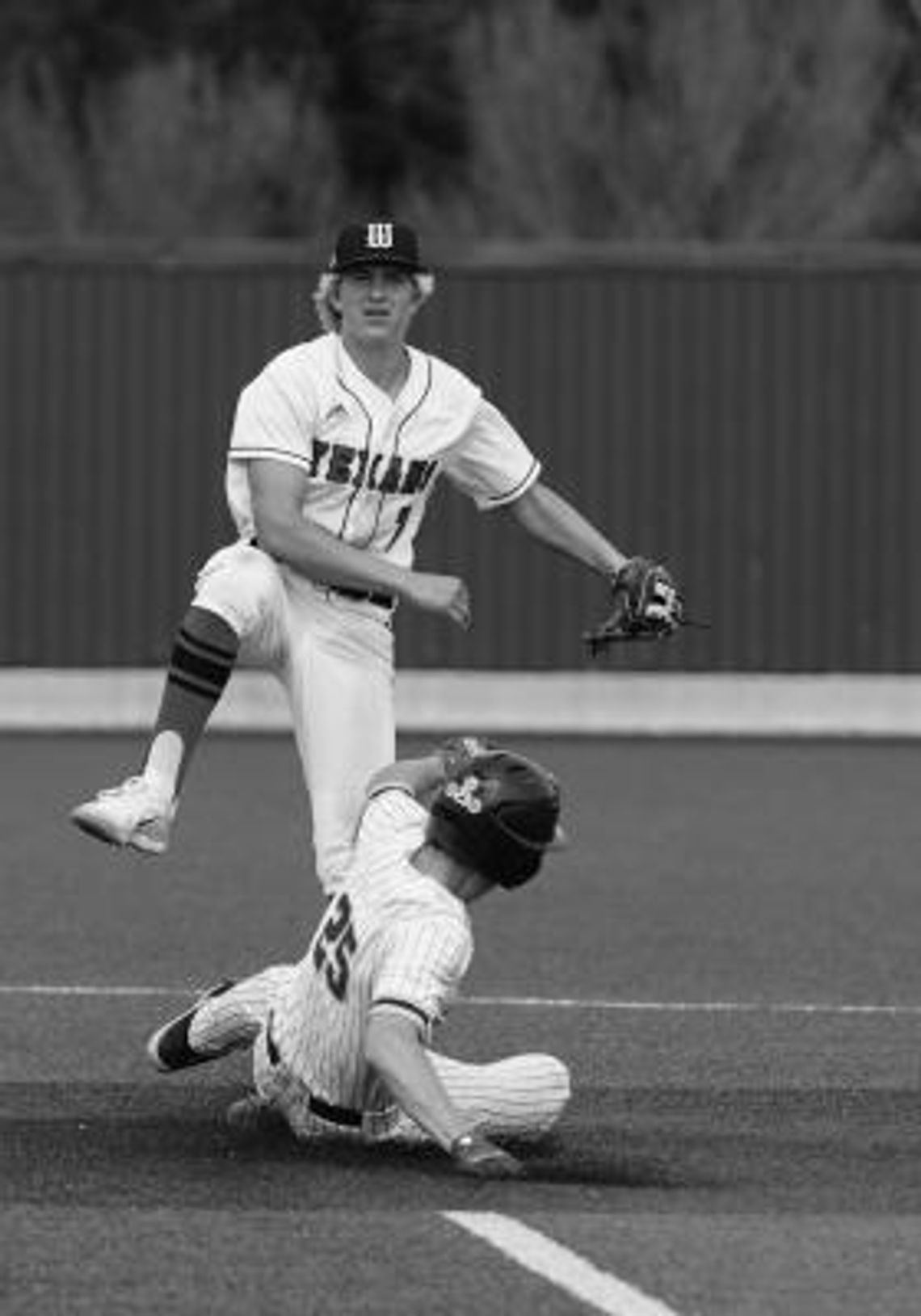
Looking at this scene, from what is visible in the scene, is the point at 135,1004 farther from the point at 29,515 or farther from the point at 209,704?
the point at 29,515

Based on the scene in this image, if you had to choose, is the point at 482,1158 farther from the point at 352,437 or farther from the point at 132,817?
the point at 352,437

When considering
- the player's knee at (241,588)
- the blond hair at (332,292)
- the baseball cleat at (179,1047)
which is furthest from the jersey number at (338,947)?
the blond hair at (332,292)

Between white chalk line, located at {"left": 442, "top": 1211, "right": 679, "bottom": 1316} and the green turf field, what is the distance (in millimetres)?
12

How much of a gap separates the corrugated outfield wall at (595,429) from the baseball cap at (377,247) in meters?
13.7

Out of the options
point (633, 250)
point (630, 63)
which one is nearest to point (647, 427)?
point (633, 250)

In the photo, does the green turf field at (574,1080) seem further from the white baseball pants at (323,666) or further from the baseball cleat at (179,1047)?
the white baseball pants at (323,666)

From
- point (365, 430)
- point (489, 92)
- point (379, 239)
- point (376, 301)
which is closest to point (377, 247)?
point (379, 239)

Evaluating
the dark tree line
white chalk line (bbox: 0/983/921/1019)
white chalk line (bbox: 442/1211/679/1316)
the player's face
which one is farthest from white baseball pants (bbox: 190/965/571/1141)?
the dark tree line

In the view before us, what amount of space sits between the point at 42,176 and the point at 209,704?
1385 inches

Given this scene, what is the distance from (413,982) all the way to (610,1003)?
3868 mm

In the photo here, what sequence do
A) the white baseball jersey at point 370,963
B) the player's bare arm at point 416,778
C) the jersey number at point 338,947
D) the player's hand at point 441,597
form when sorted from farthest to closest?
1. the player's hand at point 441,597
2. the player's bare arm at point 416,778
3. the jersey number at point 338,947
4. the white baseball jersey at point 370,963

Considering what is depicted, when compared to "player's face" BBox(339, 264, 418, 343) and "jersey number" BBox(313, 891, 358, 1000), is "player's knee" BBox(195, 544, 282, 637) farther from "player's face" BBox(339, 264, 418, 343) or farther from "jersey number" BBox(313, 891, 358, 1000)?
"jersey number" BBox(313, 891, 358, 1000)

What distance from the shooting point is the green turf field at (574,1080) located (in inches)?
339

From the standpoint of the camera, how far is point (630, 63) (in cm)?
4550
